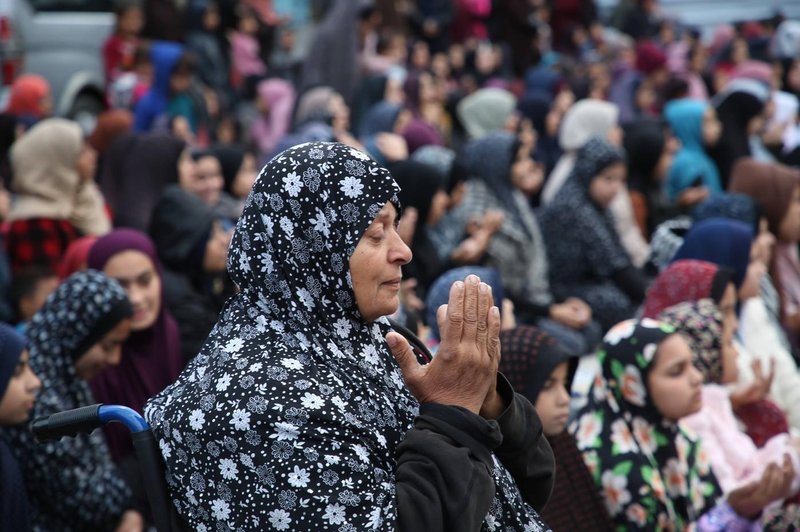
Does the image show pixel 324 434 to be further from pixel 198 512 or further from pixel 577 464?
pixel 577 464

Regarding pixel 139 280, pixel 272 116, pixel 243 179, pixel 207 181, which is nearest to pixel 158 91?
pixel 272 116

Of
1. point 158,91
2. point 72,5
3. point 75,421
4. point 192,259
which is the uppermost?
point 75,421

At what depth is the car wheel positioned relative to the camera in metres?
9.31

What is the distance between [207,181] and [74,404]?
3018 mm

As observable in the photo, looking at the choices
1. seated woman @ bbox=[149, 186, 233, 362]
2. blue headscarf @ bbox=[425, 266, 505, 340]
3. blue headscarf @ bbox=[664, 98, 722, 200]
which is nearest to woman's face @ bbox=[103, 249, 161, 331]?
seated woman @ bbox=[149, 186, 233, 362]

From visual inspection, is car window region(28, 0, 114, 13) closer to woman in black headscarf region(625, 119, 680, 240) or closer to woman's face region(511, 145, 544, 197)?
woman's face region(511, 145, 544, 197)

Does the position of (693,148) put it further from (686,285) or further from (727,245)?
(686,285)

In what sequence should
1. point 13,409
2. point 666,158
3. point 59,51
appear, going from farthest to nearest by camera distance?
point 59,51
point 666,158
point 13,409

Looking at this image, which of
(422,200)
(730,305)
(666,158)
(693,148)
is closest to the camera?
(730,305)

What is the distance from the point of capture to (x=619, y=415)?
3787 millimetres

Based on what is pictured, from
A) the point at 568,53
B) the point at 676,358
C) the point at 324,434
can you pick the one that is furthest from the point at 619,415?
the point at 568,53

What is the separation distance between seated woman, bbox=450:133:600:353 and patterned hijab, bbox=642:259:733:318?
59.6 inches

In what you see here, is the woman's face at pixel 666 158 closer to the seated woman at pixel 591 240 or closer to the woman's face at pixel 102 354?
the seated woman at pixel 591 240

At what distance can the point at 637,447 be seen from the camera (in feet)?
12.1
